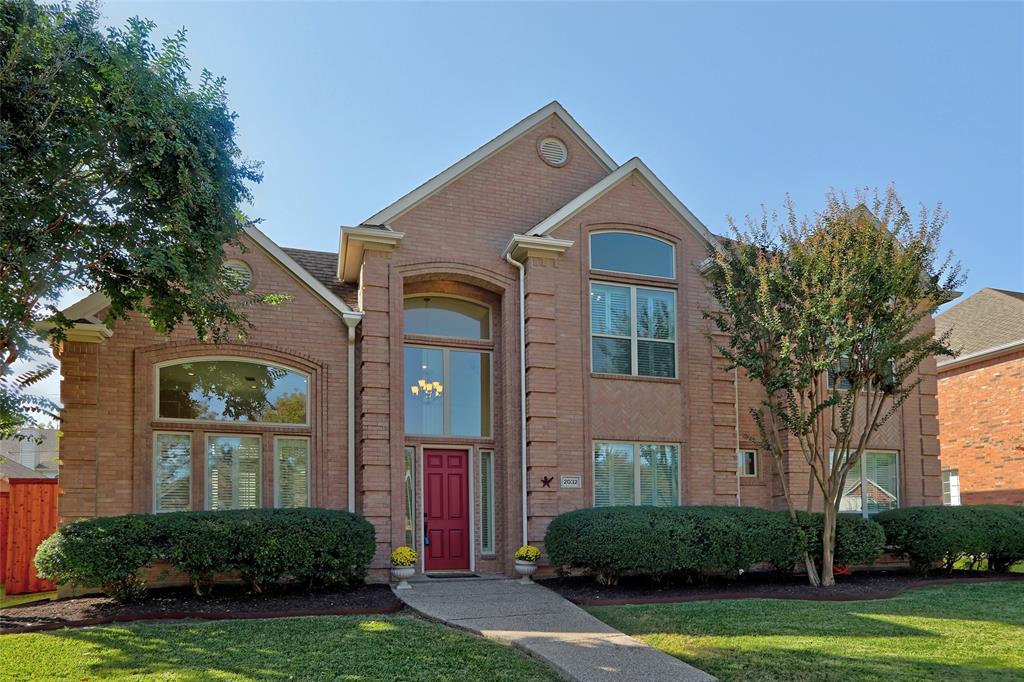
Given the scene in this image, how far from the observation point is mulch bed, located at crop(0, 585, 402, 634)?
420 inches

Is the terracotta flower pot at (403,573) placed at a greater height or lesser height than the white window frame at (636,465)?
lesser

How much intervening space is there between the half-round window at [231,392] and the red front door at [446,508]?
2420 millimetres

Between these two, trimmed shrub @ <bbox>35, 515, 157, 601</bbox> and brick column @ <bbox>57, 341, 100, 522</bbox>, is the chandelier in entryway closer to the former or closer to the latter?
brick column @ <bbox>57, 341, 100, 522</bbox>

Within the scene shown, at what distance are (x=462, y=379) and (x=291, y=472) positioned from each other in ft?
11.2

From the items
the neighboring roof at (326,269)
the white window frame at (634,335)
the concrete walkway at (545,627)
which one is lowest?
the concrete walkway at (545,627)

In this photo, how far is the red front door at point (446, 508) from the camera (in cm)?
1481

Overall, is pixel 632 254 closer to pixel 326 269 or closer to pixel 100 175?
pixel 326 269

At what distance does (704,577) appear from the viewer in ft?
46.1

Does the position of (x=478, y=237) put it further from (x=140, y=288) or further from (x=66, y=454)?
(x=66, y=454)

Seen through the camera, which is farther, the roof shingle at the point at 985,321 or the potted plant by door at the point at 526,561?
the roof shingle at the point at 985,321

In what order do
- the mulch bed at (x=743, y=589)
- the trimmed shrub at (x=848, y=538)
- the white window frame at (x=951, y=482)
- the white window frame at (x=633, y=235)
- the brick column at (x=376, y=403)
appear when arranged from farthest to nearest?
the white window frame at (x=951, y=482) < the white window frame at (x=633, y=235) < the trimmed shrub at (x=848, y=538) < the brick column at (x=376, y=403) < the mulch bed at (x=743, y=589)

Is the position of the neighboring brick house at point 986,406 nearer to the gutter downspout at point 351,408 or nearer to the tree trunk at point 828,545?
the tree trunk at point 828,545

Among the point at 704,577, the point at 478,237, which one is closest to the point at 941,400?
the point at 704,577

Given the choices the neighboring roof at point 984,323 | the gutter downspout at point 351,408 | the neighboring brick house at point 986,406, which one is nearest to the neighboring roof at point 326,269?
the gutter downspout at point 351,408
